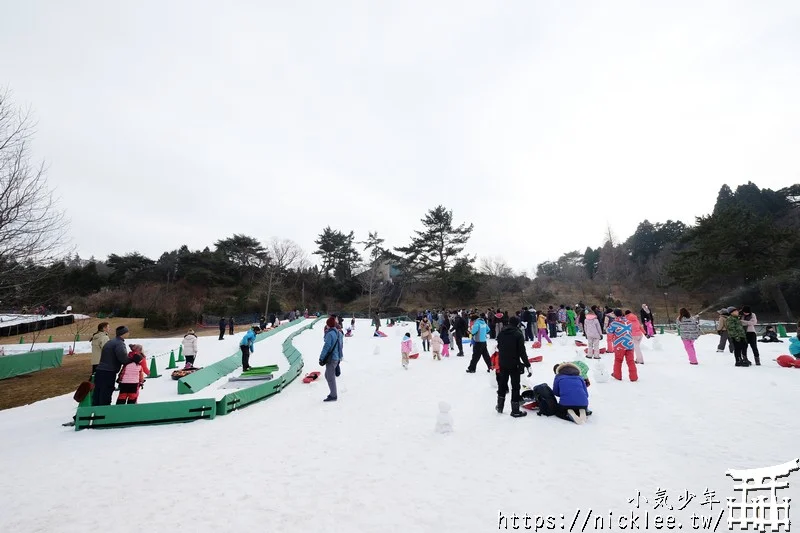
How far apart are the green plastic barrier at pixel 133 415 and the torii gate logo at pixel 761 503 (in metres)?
8.60

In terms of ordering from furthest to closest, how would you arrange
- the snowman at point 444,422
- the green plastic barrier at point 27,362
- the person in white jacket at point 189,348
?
the green plastic barrier at point 27,362 < the person in white jacket at point 189,348 < the snowman at point 444,422

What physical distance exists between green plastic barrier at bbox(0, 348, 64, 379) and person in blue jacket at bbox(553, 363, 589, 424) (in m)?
24.3

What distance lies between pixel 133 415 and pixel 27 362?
1852 cm

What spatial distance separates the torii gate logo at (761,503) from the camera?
3.40 metres

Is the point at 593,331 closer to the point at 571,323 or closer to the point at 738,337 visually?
the point at 738,337

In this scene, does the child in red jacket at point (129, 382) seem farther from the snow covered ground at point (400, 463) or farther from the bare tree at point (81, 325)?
the bare tree at point (81, 325)

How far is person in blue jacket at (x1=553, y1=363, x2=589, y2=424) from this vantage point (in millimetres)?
6570

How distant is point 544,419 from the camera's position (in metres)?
6.79

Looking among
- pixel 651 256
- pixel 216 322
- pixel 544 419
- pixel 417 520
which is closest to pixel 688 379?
pixel 544 419

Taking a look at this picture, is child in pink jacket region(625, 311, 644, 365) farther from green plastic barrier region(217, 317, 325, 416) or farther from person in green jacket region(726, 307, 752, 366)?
green plastic barrier region(217, 317, 325, 416)

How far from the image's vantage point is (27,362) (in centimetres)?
1934

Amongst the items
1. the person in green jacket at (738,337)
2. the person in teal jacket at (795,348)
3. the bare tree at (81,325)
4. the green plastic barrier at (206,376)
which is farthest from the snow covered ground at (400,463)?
the bare tree at (81,325)

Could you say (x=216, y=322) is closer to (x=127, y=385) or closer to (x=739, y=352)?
(x=127, y=385)

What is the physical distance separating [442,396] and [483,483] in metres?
4.80
